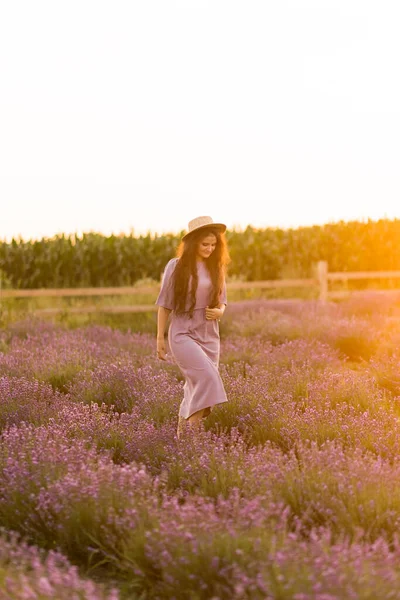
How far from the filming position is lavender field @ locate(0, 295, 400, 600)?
3.11 metres

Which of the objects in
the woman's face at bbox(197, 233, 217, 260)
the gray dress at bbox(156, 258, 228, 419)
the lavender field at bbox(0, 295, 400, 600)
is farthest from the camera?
the woman's face at bbox(197, 233, 217, 260)

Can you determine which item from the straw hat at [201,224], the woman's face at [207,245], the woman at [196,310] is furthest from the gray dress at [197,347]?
the straw hat at [201,224]

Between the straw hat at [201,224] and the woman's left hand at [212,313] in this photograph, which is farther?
the woman's left hand at [212,313]

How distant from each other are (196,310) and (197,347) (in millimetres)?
304

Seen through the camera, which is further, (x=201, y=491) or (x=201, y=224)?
(x=201, y=224)

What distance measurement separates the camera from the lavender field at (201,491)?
10.2 ft

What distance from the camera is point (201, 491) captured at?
446cm

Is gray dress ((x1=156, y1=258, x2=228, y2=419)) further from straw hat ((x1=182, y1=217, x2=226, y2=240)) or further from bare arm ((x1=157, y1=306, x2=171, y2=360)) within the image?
straw hat ((x1=182, y1=217, x2=226, y2=240))

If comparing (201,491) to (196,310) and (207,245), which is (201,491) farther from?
(207,245)

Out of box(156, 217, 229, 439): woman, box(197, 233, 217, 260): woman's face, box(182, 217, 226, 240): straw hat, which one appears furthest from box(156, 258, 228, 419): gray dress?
box(182, 217, 226, 240): straw hat

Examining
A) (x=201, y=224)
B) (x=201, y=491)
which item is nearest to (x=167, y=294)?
(x=201, y=224)

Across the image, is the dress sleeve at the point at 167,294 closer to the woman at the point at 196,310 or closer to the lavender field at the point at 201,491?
the woman at the point at 196,310

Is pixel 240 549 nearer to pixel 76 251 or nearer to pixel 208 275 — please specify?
pixel 208 275

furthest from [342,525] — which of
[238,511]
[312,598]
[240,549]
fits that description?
[312,598]
